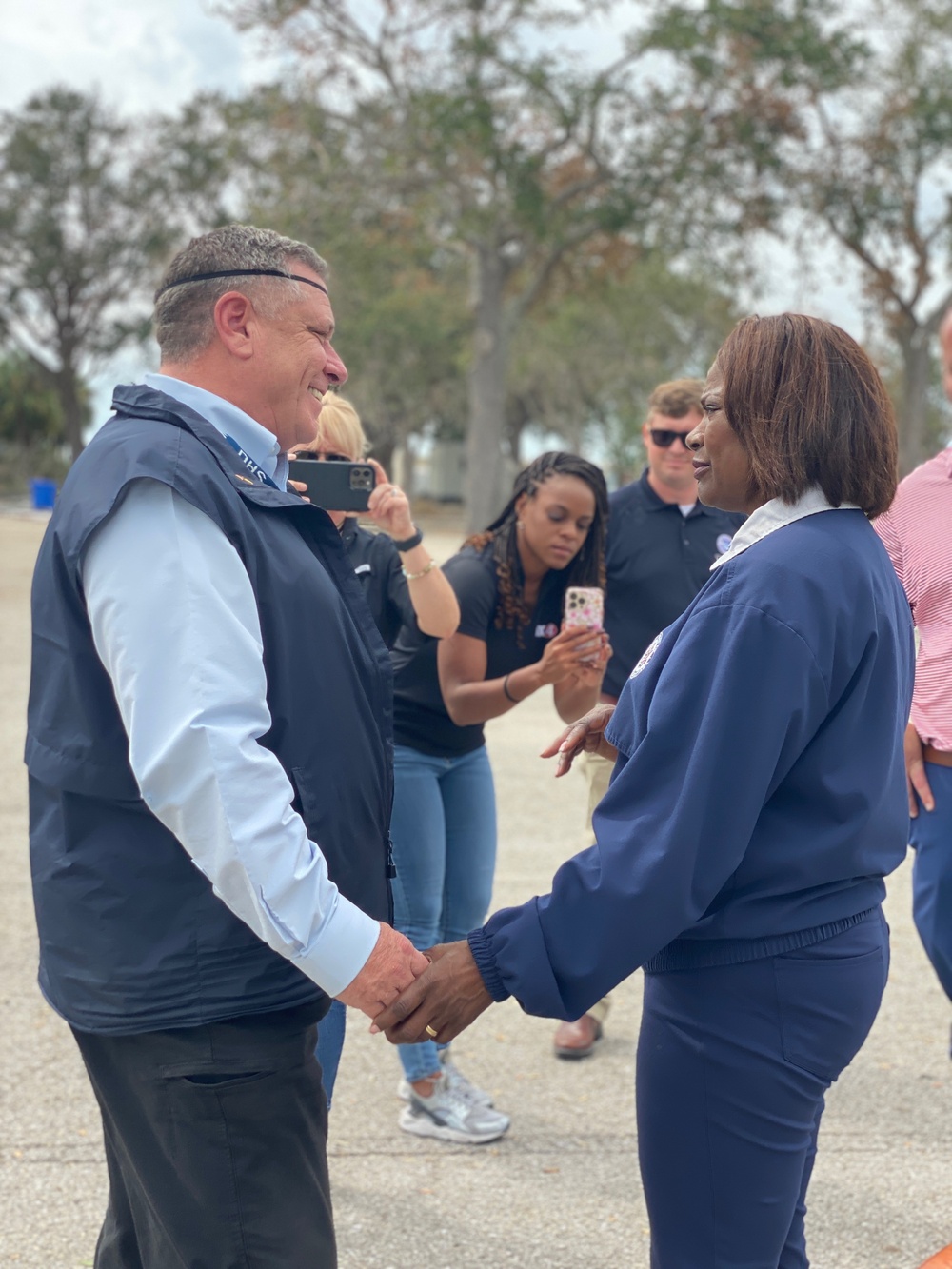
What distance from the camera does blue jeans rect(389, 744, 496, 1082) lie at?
13.1 feet

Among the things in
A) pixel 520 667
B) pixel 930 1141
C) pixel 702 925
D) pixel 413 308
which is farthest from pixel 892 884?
pixel 413 308

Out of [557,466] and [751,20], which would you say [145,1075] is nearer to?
[557,466]

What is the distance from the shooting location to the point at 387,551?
161 inches

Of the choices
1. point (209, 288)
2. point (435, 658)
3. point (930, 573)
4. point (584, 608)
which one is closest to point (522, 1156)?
point (435, 658)

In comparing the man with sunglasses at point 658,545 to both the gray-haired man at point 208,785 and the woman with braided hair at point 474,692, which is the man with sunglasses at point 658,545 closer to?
the woman with braided hair at point 474,692

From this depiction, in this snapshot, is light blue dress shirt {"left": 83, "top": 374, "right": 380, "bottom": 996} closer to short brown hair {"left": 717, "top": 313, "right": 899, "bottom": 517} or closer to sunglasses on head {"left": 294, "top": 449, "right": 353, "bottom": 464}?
short brown hair {"left": 717, "top": 313, "right": 899, "bottom": 517}

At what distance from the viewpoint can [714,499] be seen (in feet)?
7.29

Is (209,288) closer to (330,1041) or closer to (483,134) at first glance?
(330,1041)

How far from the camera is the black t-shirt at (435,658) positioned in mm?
4066

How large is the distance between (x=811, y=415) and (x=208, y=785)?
1.08 meters

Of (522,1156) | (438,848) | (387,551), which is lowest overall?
(522,1156)

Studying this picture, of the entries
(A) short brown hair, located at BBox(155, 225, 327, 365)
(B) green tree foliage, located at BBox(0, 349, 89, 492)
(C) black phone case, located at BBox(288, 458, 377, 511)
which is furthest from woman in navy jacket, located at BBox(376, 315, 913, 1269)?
(B) green tree foliage, located at BBox(0, 349, 89, 492)

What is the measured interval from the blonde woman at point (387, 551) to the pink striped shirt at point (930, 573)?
129 centimetres

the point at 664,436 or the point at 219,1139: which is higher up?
the point at 664,436
